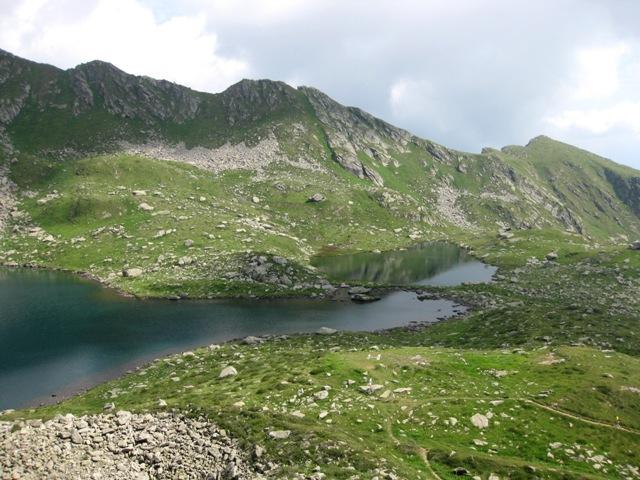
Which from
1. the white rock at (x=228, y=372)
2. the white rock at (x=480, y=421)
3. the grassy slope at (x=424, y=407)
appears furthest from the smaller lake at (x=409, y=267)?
the white rock at (x=480, y=421)

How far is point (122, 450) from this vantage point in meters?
33.3

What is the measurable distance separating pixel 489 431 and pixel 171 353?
4711 cm

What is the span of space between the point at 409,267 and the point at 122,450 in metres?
111

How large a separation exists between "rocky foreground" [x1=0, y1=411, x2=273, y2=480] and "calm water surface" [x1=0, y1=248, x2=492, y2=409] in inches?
774

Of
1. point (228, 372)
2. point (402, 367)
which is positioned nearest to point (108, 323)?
point (228, 372)

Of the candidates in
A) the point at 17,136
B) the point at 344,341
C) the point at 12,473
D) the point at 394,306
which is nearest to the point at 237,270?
the point at 394,306

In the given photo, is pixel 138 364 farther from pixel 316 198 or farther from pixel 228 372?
pixel 316 198

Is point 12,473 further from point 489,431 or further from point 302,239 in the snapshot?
point 302,239

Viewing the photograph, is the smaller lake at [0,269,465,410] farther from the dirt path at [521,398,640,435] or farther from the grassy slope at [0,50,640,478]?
the dirt path at [521,398,640,435]

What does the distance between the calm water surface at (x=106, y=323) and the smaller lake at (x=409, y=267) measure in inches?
691

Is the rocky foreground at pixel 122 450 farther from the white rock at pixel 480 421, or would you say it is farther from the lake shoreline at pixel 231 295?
the lake shoreline at pixel 231 295

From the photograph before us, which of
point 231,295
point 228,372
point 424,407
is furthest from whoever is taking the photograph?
point 231,295

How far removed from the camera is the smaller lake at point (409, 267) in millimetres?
120000

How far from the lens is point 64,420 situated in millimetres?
36719
